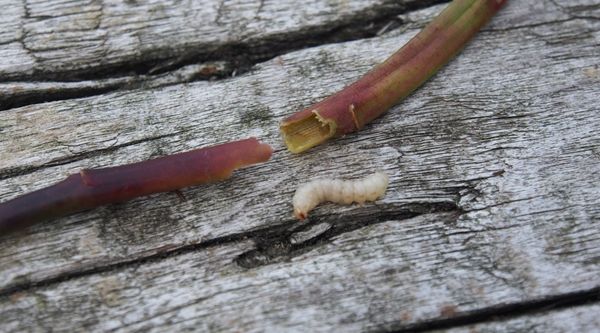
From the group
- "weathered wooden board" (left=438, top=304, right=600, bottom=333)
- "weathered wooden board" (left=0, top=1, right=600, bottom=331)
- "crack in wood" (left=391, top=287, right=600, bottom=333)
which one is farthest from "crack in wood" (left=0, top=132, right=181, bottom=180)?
"weathered wooden board" (left=438, top=304, right=600, bottom=333)

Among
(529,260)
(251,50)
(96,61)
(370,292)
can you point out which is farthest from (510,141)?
(96,61)

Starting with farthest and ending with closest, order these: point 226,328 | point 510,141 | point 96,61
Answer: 1. point 96,61
2. point 510,141
3. point 226,328

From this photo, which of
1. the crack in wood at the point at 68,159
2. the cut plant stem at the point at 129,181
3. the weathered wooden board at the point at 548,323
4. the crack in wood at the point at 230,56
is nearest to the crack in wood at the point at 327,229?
the cut plant stem at the point at 129,181

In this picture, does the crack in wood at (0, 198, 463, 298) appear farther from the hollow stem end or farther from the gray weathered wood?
the gray weathered wood

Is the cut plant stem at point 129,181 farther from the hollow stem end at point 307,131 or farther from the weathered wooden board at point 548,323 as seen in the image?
the weathered wooden board at point 548,323

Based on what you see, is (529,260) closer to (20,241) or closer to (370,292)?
(370,292)

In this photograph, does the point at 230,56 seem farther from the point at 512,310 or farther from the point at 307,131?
the point at 512,310
